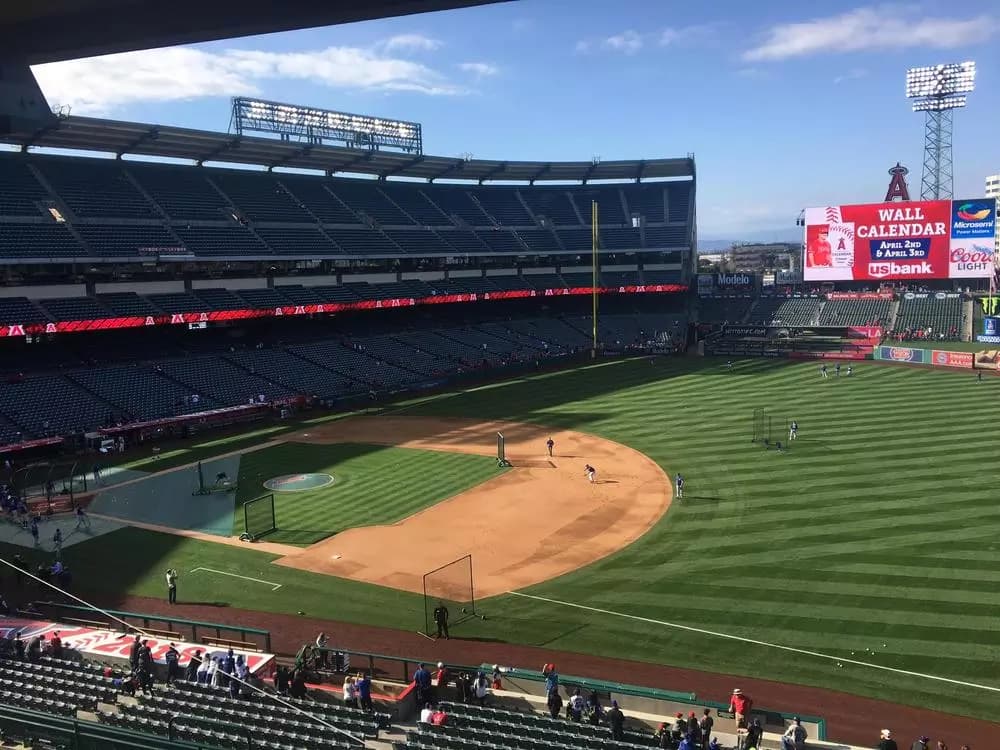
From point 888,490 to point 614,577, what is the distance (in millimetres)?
14881

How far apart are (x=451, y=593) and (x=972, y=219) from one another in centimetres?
7768

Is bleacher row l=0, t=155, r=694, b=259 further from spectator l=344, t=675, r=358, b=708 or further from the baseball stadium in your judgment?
spectator l=344, t=675, r=358, b=708

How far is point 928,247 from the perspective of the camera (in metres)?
79.2

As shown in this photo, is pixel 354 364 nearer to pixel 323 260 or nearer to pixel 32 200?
pixel 323 260

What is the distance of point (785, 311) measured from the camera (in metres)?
92.2

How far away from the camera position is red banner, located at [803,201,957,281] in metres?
78.6

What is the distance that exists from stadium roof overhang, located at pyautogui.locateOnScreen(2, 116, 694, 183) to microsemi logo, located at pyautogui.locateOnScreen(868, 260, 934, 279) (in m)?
27.5

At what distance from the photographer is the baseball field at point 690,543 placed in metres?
20.2

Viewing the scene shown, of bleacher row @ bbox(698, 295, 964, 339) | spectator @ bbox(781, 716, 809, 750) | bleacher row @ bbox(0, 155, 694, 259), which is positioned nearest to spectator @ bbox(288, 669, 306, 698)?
spectator @ bbox(781, 716, 809, 750)

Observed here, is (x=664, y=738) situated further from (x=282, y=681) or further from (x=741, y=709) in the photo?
(x=282, y=681)

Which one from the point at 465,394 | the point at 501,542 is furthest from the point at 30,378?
the point at 501,542

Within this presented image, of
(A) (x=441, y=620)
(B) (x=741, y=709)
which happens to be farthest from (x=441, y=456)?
(B) (x=741, y=709)

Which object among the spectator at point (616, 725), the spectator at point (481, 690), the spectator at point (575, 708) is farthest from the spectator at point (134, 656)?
the spectator at point (616, 725)

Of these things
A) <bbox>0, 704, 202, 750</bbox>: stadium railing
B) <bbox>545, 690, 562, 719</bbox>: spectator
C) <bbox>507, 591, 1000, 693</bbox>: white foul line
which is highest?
<bbox>0, 704, 202, 750</bbox>: stadium railing
